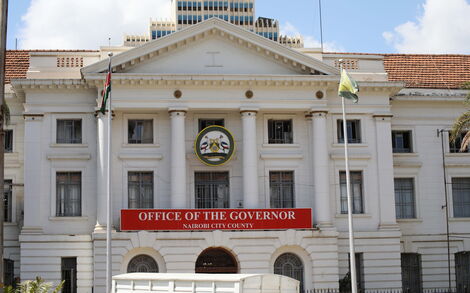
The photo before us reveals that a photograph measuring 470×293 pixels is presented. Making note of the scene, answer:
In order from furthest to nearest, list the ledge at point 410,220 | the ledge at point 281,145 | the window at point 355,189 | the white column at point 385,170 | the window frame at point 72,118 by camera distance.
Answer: the ledge at point 410,220
the window at point 355,189
the white column at point 385,170
the ledge at point 281,145
the window frame at point 72,118

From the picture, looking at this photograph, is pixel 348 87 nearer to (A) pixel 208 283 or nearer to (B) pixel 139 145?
(A) pixel 208 283

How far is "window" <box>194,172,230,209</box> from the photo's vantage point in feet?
142

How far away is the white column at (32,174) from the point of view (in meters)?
41.8

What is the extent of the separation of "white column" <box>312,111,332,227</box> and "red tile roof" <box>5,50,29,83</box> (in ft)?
56.6

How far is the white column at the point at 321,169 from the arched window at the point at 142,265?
854 centimetres

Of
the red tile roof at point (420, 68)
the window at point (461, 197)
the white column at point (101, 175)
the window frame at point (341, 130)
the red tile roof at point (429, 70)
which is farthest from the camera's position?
the red tile roof at point (429, 70)

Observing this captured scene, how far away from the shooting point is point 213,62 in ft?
141

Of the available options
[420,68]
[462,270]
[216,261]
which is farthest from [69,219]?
[420,68]

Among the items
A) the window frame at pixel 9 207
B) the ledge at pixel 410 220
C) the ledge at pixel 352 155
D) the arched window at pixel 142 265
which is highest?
the ledge at pixel 352 155

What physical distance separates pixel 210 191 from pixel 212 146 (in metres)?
2.48

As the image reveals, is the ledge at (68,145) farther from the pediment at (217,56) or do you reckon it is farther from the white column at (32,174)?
the pediment at (217,56)

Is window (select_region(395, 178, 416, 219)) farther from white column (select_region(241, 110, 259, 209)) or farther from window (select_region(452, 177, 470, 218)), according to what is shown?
white column (select_region(241, 110, 259, 209))

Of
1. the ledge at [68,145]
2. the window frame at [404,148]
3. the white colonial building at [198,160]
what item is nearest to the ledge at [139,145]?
the white colonial building at [198,160]

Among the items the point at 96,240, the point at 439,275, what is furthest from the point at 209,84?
the point at 439,275
